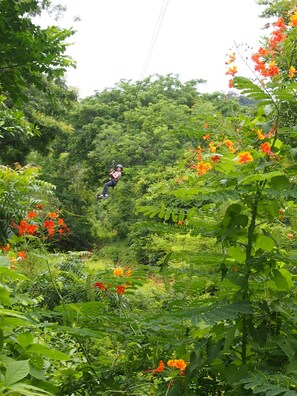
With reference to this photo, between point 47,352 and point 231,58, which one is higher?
point 231,58

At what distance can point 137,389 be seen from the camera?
4.39 ft

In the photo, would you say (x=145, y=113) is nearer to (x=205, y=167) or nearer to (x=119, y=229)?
(x=119, y=229)

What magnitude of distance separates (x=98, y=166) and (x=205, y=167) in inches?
830

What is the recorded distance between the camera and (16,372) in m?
0.71

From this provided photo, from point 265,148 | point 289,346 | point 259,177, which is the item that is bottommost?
point 289,346

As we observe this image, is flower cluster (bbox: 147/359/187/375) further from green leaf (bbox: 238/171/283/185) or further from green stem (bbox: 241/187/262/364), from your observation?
green leaf (bbox: 238/171/283/185)

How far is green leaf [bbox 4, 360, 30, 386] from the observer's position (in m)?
0.69

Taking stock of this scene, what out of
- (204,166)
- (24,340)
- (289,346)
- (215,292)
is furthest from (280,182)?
(24,340)

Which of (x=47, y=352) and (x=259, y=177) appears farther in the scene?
(x=259, y=177)

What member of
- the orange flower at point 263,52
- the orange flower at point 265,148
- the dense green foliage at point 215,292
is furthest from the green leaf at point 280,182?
the orange flower at point 263,52

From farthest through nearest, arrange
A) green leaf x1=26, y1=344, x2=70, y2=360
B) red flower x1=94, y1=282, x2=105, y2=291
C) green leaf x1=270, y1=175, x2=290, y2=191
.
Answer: red flower x1=94, y1=282, x2=105, y2=291 < green leaf x1=270, y1=175, x2=290, y2=191 < green leaf x1=26, y1=344, x2=70, y2=360

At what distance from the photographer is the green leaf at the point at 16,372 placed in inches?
27.1

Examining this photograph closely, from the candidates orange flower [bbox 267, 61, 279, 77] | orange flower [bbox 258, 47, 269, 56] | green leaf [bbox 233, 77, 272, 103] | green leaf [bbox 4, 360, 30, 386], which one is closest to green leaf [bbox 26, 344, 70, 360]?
green leaf [bbox 4, 360, 30, 386]

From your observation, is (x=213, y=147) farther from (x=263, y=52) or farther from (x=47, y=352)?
(x=47, y=352)
